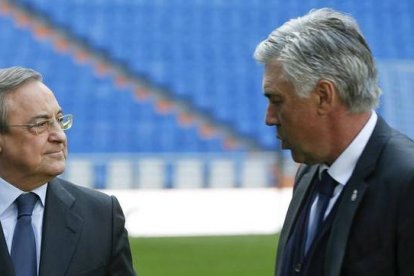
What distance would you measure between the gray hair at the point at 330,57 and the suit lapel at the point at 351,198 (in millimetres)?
89

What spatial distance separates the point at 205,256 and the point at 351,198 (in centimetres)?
767

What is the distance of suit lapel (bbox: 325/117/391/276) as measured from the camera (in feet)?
9.29

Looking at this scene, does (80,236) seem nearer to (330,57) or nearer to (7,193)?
(7,193)

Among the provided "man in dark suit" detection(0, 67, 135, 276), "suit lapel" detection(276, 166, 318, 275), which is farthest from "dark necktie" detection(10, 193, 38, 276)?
"suit lapel" detection(276, 166, 318, 275)

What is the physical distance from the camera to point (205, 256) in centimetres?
1047

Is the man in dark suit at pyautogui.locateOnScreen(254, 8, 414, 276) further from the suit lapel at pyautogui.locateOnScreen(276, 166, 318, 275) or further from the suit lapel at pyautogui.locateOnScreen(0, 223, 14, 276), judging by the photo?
the suit lapel at pyautogui.locateOnScreen(0, 223, 14, 276)

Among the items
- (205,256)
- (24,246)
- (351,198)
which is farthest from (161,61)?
(351,198)

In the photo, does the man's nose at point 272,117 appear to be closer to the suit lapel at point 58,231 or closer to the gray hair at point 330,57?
the gray hair at point 330,57

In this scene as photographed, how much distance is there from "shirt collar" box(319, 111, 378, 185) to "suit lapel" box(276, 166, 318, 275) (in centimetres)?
23

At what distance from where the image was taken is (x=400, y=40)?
19.7 m

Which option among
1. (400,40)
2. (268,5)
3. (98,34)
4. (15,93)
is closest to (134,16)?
(98,34)

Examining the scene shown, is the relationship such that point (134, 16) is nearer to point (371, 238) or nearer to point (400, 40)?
point (400, 40)

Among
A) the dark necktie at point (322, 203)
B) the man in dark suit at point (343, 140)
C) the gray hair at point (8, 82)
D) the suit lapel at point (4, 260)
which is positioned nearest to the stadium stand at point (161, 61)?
the gray hair at point (8, 82)

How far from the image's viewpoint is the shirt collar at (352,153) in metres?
2.91
